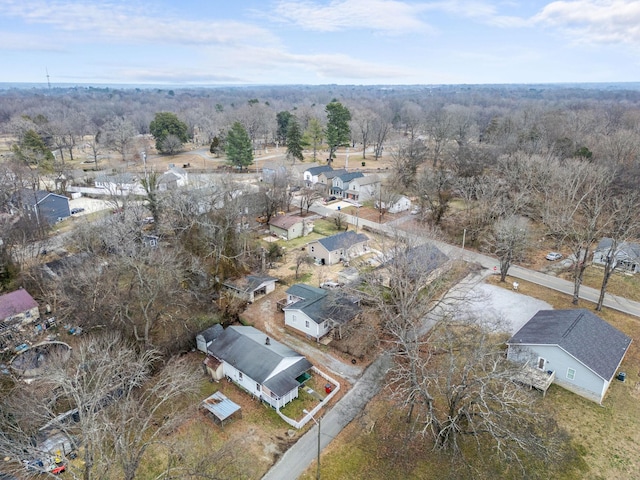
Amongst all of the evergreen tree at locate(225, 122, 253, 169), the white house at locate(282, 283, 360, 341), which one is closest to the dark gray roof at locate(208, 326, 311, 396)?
the white house at locate(282, 283, 360, 341)

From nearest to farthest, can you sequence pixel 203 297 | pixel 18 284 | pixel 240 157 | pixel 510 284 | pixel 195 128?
pixel 203 297 < pixel 18 284 < pixel 510 284 < pixel 240 157 < pixel 195 128

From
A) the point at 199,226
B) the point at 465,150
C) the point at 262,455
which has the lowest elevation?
the point at 262,455

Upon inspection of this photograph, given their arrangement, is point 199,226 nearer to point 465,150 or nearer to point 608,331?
point 608,331

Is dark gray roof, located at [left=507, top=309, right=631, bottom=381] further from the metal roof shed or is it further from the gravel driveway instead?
the metal roof shed

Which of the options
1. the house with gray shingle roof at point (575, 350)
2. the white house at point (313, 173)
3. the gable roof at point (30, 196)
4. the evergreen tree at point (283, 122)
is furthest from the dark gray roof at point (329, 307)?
the evergreen tree at point (283, 122)

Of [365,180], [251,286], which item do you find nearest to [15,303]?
[251,286]

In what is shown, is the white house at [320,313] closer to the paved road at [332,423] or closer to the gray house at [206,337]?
the paved road at [332,423]

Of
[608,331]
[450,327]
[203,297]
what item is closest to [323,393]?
[450,327]

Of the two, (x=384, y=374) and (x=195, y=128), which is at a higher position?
(x=195, y=128)
